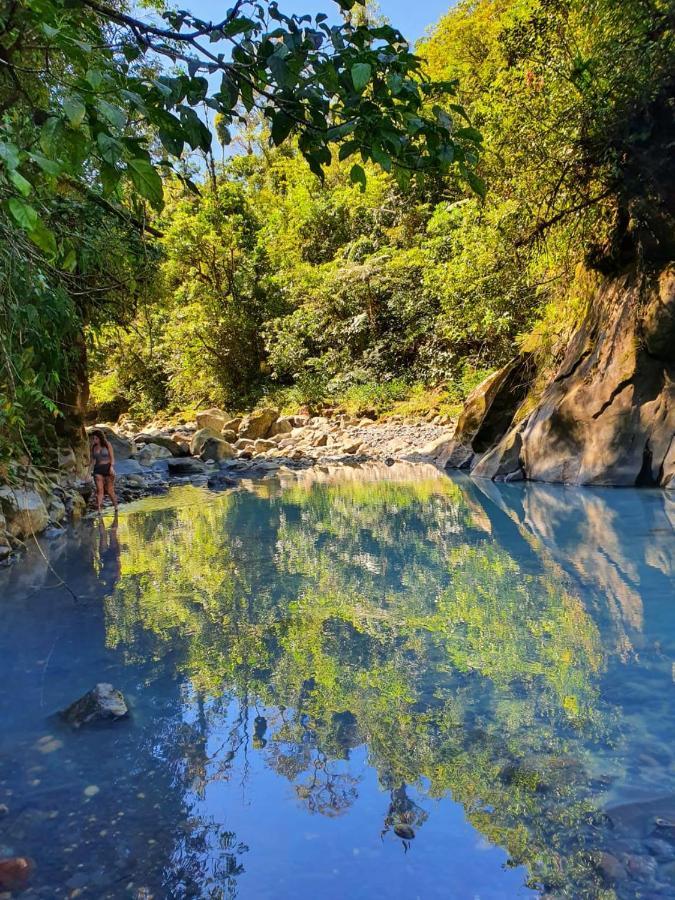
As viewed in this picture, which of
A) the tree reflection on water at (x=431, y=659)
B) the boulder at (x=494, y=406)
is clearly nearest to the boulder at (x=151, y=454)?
the boulder at (x=494, y=406)

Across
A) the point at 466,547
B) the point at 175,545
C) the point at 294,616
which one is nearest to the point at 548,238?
the point at 466,547

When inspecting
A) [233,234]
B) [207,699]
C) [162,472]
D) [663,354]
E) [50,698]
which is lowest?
[162,472]

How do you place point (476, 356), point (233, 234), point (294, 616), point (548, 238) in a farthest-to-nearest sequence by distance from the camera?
point (233, 234) → point (476, 356) → point (548, 238) → point (294, 616)

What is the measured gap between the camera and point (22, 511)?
7.66 metres

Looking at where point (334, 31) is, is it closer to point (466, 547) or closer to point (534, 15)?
point (466, 547)

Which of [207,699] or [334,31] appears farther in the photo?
[207,699]

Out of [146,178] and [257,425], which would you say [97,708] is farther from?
[257,425]

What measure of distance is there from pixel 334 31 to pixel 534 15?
10.5m

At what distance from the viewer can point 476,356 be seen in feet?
64.3

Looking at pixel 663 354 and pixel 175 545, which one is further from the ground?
pixel 663 354

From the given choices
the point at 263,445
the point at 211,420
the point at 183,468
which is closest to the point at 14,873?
the point at 183,468

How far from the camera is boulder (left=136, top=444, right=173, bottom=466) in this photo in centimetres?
1766

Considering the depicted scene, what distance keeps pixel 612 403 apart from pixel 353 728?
8094 millimetres

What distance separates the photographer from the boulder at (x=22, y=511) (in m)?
7.57
